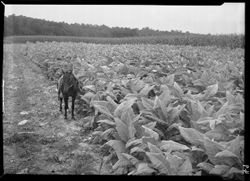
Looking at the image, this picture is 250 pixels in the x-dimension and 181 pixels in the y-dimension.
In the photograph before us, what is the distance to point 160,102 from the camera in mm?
2887

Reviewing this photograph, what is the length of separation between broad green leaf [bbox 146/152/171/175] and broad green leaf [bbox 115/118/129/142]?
0.39 meters

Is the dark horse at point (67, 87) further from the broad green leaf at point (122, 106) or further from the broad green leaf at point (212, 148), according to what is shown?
the broad green leaf at point (212, 148)

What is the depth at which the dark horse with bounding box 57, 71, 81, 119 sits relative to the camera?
338 centimetres

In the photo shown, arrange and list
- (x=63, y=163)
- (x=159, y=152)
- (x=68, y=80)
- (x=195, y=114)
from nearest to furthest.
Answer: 1. (x=159, y=152)
2. (x=195, y=114)
3. (x=63, y=163)
4. (x=68, y=80)

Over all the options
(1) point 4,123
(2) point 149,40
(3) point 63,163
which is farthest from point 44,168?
(2) point 149,40

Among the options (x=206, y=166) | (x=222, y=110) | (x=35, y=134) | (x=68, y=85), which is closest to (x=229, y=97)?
(x=222, y=110)

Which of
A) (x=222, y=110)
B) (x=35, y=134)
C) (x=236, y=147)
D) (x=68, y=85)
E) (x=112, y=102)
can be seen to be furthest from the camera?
(x=68, y=85)

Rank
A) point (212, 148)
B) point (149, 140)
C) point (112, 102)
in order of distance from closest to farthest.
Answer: point (212, 148), point (149, 140), point (112, 102)

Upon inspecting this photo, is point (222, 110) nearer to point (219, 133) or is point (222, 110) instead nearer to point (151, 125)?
point (219, 133)

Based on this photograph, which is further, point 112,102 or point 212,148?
point 112,102

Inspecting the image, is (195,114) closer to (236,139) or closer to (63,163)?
(236,139)

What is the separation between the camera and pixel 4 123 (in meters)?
3.16

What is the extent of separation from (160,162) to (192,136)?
0.35 m
